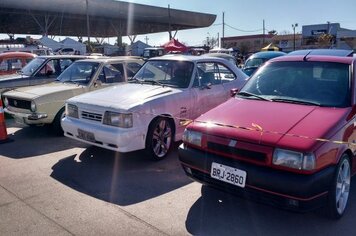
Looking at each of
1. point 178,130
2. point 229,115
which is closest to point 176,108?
point 178,130

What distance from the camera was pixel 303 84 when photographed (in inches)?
175

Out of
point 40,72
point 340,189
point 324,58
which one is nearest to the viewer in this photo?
point 340,189

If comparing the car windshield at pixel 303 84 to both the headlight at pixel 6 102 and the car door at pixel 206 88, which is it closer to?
the car door at pixel 206 88

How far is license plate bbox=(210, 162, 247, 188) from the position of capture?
3.54m

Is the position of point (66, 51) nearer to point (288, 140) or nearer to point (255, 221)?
point (255, 221)

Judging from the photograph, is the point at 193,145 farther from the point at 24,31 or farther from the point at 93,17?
the point at 24,31

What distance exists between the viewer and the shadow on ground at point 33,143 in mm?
6407

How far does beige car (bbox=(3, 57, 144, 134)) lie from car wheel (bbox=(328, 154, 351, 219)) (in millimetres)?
5453

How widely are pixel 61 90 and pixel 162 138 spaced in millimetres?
2870

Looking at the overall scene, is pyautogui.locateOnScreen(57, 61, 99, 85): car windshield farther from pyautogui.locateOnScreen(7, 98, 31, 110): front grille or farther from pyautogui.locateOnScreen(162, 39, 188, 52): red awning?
pyautogui.locateOnScreen(162, 39, 188, 52): red awning

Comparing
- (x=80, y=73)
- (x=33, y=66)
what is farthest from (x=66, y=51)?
(x=80, y=73)

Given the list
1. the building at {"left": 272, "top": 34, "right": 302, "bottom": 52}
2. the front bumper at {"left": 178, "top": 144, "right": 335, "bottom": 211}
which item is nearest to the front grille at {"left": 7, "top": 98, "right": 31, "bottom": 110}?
the front bumper at {"left": 178, "top": 144, "right": 335, "bottom": 211}

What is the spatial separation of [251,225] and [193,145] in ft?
3.50

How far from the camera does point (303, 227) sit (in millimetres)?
3633
